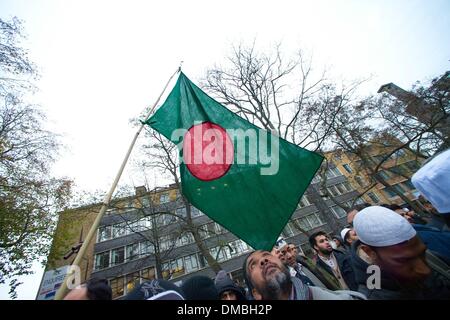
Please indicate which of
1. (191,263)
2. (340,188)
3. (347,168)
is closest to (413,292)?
(191,263)

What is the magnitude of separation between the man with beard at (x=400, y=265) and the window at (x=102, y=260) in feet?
80.2

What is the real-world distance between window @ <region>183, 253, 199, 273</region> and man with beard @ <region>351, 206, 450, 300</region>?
2146 centimetres

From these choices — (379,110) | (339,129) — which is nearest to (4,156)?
(339,129)

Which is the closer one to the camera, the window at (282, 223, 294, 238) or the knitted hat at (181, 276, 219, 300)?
the knitted hat at (181, 276, 219, 300)

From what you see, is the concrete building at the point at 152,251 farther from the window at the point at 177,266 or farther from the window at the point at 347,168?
the window at the point at 347,168

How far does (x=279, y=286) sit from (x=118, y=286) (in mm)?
22629

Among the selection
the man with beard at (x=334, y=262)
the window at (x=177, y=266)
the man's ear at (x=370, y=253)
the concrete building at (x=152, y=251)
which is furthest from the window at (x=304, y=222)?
the man's ear at (x=370, y=253)

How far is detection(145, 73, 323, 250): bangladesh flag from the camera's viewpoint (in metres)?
2.87

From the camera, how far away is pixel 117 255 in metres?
20.5

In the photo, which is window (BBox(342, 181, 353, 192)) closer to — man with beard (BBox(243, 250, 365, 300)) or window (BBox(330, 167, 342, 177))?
window (BBox(330, 167, 342, 177))

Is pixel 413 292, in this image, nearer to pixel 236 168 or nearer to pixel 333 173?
pixel 236 168

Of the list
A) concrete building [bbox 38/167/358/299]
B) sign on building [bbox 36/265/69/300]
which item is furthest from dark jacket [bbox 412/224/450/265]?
concrete building [bbox 38/167/358/299]
